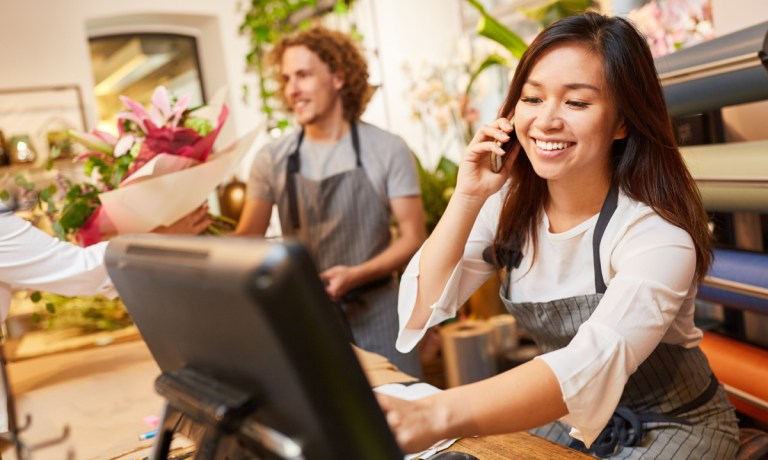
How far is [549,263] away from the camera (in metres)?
1.57

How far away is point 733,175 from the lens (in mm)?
1829

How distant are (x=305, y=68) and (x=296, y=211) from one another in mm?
491

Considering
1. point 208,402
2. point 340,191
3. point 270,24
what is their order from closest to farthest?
point 208,402 → point 340,191 → point 270,24

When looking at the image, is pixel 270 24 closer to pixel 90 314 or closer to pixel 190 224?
pixel 90 314

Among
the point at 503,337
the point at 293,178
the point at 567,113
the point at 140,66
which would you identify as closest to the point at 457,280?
the point at 567,113

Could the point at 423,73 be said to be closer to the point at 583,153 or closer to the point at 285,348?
the point at 583,153

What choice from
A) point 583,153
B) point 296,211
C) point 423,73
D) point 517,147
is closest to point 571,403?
point 583,153

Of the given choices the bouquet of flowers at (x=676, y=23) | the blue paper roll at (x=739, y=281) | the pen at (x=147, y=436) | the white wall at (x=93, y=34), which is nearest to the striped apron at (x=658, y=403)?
the blue paper roll at (x=739, y=281)

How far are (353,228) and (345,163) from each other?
22 cm

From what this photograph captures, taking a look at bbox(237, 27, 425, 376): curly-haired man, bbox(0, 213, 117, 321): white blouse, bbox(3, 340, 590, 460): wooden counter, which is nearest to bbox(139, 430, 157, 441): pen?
bbox(3, 340, 590, 460): wooden counter

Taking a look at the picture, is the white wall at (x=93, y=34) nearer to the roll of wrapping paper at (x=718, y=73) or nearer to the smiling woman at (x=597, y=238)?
the roll of wrapping paper at (x=718, y=73)

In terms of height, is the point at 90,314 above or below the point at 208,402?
below

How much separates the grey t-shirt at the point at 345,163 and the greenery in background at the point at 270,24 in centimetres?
316

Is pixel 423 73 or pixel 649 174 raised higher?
pixel 423 73
